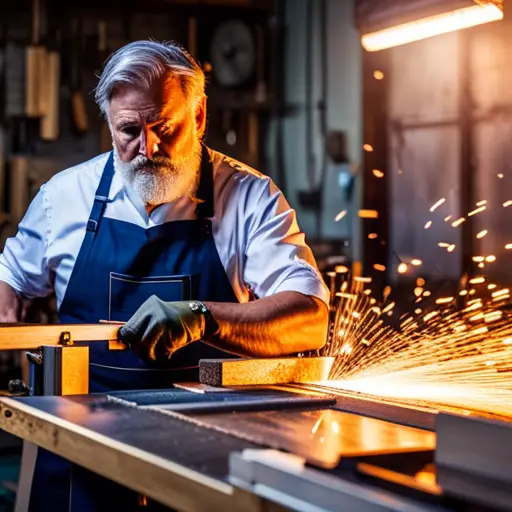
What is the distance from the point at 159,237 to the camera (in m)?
2.56

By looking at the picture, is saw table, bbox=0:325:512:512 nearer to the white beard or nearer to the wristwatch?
the wristwatch

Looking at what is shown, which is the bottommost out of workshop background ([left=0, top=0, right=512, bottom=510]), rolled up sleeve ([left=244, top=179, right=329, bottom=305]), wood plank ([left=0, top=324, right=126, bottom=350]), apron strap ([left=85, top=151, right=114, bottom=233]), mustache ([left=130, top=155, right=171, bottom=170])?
wood plank ([left=0, top=324, right=126, bottom=350])

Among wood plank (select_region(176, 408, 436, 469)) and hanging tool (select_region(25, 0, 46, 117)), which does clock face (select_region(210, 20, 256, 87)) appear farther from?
wood plank (select_region(176, 408, 436, 469))

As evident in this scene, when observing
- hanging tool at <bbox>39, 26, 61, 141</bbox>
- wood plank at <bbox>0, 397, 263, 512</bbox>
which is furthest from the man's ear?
hanging tool at <bbox>39, 26, 61, 141</bbox>

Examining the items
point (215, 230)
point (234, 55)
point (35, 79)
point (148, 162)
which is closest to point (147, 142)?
point (148, 162)

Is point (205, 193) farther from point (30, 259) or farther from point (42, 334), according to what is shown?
point (42, 334)

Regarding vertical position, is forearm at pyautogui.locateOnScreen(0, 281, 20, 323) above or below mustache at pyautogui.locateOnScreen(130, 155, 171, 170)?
below

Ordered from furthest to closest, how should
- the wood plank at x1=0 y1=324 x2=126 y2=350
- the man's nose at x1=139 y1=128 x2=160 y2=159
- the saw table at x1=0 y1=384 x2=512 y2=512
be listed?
the man's nose at x1=139 y1=128 x2=160 y2=159
the wood plank at x1=0 y1=324 x2=126 y2=350
the saw table at x1=0 y1=384 x2=512 y2=512

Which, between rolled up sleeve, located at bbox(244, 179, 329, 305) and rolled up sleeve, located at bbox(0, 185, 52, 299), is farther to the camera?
rolled up sleeve, located at bbox(0, 185, 52, 299)

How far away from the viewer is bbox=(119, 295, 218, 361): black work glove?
2061mm

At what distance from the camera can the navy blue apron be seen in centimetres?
249

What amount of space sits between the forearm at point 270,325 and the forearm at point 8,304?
27.2 inches

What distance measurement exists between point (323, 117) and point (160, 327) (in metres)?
3.84

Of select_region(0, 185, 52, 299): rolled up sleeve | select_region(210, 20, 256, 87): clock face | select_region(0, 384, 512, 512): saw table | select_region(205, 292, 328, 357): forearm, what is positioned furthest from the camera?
select_region(210, 20, 256, 87): clock face
